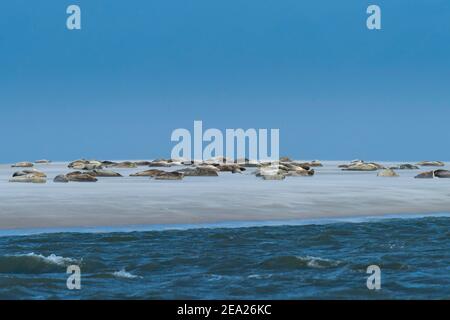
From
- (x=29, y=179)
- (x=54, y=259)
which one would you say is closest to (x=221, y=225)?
(x=54, y=259)

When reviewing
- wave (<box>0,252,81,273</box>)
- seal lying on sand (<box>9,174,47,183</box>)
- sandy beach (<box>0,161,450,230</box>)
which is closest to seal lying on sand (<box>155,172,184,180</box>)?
seal lying on sand (<box>9,174,47,183</box>)

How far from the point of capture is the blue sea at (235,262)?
10359 millimetres

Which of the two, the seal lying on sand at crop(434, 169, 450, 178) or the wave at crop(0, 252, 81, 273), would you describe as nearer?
the wave at crop(0, 252, 81, 273)

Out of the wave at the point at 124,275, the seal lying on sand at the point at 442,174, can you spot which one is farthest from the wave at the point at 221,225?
the seal lying on sand at the point at 442,174

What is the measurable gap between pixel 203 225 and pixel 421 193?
42.4ft

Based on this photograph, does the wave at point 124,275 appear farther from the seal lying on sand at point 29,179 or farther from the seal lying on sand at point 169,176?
the seal lying on sand at point 169,176

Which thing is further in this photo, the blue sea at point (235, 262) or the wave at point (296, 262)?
the wave at point (296, 262)

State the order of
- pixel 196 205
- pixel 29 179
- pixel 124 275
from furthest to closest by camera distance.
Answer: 1. pixel 29 179
2. pixel 196 205
3. pixel 124 275

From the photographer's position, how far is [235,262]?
12562 mm

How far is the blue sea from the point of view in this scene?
10.4 meters

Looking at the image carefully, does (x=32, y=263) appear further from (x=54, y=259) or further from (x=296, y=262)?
(x=296, y=262)

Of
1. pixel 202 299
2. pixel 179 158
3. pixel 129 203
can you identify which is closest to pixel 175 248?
pixel 202 299

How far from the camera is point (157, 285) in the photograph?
35.0 feet

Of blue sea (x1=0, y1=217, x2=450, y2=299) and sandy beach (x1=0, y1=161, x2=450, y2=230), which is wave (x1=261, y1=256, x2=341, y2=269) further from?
sandy beach (x1=0, y1=161, x2=450, y2=230)
